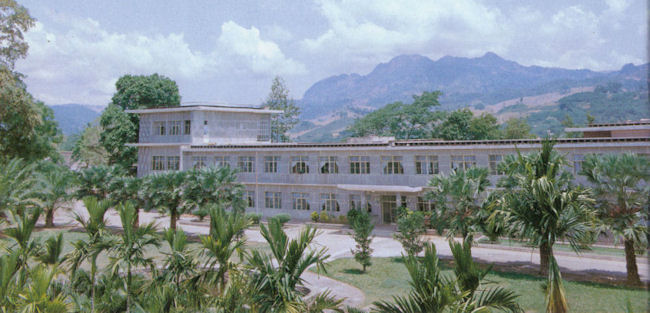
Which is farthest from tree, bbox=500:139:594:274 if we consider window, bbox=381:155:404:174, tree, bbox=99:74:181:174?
tree, bbox=99:74:181:174

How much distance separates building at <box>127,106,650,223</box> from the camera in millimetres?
24938

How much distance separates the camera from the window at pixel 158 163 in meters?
37.7

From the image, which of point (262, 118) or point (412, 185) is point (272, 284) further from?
point (262, 118)

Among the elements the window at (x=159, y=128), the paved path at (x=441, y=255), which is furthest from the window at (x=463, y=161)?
the window at (x=159, y=128)

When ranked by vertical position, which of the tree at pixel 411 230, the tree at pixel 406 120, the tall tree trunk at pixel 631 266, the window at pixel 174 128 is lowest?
the tall tree trunk at pixel 631 266

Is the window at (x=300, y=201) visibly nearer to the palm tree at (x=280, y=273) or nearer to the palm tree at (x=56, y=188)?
the palm tree at (x=56, y=188)

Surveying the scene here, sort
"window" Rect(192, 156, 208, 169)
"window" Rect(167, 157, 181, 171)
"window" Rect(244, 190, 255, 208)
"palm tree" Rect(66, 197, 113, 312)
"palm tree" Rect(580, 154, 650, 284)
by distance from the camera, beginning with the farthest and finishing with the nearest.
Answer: "window" Rect(167, 157, 181, 171)
"window" Rect(192, 156, 208, 169)
"window" Rect(244, 190, 255, 208)
"palm tree" Rect(580, 154, 650, 284)
"palm tree" Rect(66, 197, 113, 312)

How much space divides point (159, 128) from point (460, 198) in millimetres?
30424

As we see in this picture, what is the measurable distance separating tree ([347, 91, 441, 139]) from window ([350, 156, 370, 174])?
30736 millimetres

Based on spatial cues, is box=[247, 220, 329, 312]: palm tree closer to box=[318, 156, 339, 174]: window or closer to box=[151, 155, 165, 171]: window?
box=[318, 156, 339, 174]: window

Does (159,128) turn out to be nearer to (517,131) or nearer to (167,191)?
(167,191)

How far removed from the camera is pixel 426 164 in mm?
26875

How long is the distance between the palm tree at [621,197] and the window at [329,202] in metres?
18.1

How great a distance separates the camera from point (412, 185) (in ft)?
89.5
